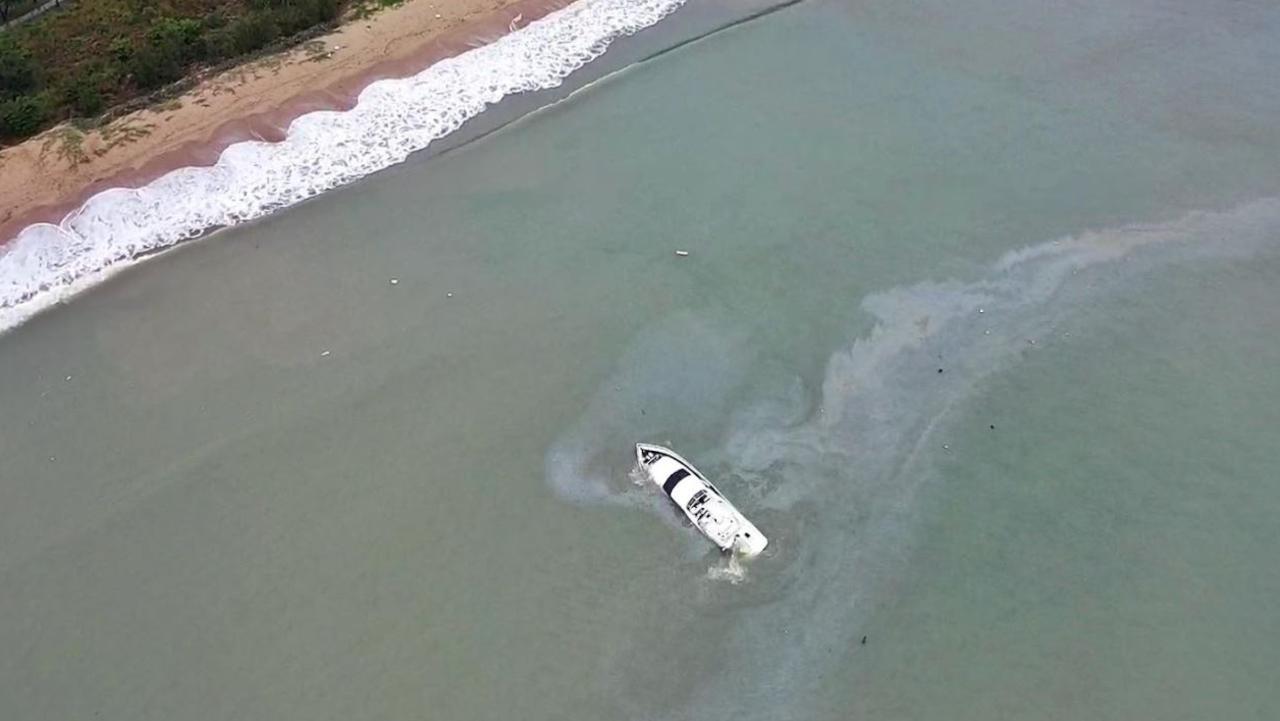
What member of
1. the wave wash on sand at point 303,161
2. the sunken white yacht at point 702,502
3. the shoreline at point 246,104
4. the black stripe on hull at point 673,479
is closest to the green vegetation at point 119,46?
the shoreline at point 246,104

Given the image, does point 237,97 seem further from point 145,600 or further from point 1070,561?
point 1070,561

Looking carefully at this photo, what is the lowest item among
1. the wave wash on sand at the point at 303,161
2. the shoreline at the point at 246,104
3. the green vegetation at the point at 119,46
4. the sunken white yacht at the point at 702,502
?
the sunken white yacht at the point at 702,502

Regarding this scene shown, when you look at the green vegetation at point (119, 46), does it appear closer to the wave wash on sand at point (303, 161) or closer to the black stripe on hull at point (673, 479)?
the wave wash on sand at point (303, 161)

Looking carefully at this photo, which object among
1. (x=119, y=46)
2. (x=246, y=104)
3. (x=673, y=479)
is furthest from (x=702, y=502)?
(x=119, y=46)

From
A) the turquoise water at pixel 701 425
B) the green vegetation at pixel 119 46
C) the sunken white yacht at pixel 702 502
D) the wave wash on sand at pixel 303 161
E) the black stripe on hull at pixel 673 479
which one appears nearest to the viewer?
the turquoise water at pixel 701 425

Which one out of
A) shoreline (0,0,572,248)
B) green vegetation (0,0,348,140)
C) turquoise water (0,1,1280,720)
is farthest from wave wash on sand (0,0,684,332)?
green vegetation (0,0,348,140)

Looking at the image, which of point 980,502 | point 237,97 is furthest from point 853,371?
point 237,97

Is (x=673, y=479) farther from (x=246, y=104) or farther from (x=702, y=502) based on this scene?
(x=246, y=104)
